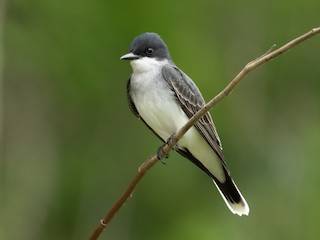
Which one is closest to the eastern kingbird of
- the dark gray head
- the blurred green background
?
the dark gray head

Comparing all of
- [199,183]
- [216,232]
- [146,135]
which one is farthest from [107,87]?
[216,232]

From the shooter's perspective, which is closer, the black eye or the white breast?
the white breast

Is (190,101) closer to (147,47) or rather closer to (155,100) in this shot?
(155,100)

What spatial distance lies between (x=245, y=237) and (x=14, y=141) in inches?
101

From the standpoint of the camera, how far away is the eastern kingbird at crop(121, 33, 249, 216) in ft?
19.5

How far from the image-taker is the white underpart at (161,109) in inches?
233

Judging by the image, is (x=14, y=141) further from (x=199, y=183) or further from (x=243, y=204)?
(x=243, y=204)

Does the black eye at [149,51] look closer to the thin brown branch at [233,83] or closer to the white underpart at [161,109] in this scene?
the white underpart at [161,109]

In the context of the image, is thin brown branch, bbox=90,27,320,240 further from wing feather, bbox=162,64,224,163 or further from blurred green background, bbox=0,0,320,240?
blurred green background, bbox=0,0,320,240

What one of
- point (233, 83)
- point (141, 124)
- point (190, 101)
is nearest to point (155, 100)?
point (190, 101)

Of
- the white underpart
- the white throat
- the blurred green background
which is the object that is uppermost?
the white throat

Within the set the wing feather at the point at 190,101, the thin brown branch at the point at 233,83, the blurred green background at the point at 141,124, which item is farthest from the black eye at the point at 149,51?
the thin brown branch at the point at 233,83

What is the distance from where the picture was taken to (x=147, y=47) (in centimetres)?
604

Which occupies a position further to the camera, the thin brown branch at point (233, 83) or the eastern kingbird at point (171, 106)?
the eastern kingbird at point (171, 106)
